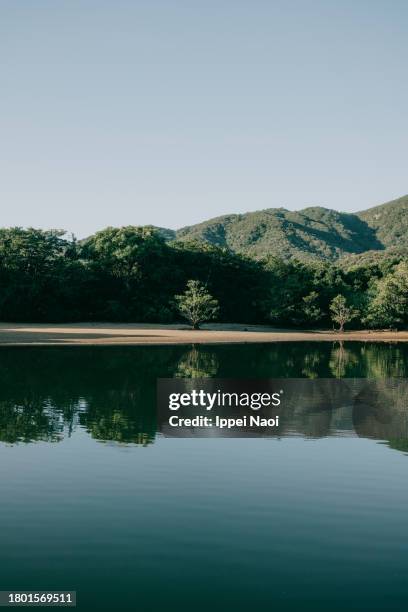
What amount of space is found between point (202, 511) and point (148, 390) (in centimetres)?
1371

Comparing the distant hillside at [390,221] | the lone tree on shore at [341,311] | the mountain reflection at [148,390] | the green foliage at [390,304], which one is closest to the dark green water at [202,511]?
the mountain reflection at [148,390]

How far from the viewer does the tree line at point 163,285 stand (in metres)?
69.6

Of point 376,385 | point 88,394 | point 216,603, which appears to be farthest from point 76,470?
point 376,385

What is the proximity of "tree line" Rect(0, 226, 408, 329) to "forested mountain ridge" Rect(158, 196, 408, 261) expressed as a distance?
7230 centimetres

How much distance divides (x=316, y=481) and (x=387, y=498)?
54.8 inches

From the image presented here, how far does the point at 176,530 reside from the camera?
29.5 feet

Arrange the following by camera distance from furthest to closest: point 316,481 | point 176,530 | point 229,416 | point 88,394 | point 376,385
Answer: point 376,385 < point 88,394 < point 229,416 < point 316,481 < point 176,530

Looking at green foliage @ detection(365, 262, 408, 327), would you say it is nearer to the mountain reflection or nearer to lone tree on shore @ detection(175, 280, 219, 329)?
lone tree on shore @ detection(175, 280, 219, 329)

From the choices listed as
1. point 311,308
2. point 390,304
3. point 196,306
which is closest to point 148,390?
point 196,306

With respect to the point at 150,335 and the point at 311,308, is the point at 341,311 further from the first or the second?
the point at 150,335

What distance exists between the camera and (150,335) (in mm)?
57094

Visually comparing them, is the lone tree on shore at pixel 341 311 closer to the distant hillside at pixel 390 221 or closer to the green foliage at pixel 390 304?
the green foliage at pixel 390 304

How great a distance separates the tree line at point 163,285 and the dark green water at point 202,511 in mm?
50248

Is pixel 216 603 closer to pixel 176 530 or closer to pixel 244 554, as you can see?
pixel 244 554
